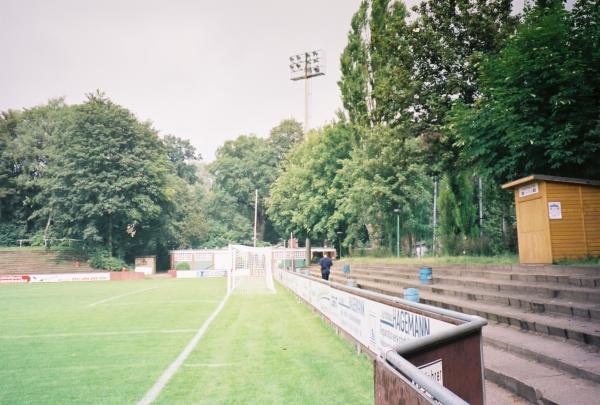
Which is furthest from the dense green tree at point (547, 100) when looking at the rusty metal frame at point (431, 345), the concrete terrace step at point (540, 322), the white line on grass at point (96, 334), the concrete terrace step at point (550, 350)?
the white line on grass at point (96, 334)

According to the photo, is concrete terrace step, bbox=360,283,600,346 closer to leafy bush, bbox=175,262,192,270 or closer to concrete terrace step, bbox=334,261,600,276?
concrete terrace step, bbox=334,261,600,276

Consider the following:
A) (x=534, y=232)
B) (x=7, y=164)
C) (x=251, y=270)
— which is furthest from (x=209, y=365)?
(x=7, y=164)

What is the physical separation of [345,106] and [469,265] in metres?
21.4

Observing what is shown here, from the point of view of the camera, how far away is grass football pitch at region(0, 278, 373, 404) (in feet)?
17.8

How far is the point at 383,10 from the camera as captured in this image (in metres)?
27.4

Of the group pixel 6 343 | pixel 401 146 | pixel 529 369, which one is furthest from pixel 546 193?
pixel 6 343

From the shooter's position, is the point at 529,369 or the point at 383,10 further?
the point at 383,10

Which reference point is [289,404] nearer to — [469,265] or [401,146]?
[469,265]

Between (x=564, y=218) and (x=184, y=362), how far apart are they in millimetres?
9227

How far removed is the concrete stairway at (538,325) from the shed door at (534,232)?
780 millimetres

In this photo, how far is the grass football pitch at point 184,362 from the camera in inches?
214

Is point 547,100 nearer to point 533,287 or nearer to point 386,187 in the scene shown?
point 533,287

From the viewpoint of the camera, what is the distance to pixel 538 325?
249 inches

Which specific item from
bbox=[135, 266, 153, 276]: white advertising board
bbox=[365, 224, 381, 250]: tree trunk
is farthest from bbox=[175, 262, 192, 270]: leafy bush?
bbox=[365, 224, 381, 250]: tree trunk
